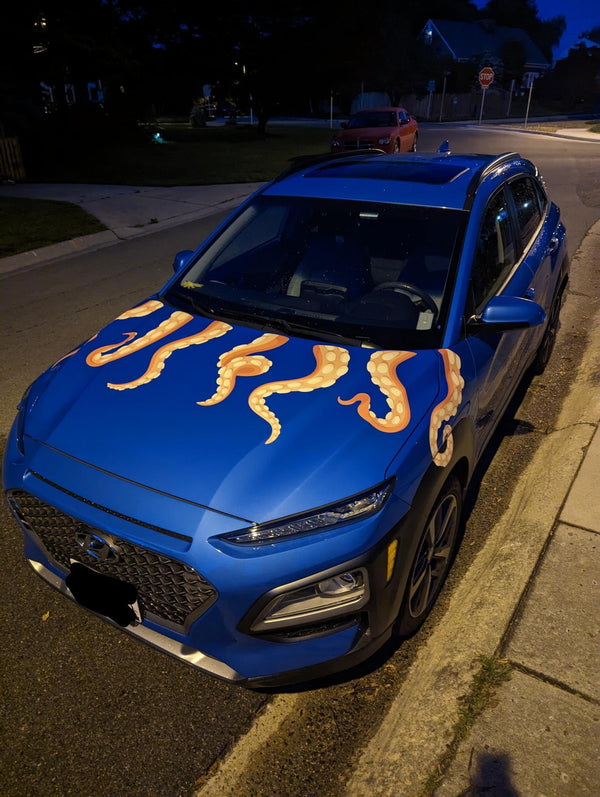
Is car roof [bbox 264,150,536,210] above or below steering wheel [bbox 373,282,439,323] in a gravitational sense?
above

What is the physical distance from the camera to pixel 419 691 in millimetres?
2357

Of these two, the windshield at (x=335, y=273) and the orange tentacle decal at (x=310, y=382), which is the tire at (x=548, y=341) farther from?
the orange tentacle decal at (x=310, y=382)

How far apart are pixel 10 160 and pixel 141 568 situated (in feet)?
56.9

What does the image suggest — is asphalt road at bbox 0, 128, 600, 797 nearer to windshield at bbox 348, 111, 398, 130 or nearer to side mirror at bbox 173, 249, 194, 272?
side mirror at bbox 173, 249, 194, 272

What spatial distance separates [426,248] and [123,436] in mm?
1825

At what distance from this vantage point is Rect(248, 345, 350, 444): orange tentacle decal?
2.31 meters

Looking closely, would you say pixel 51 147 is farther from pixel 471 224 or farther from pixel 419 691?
pixel 419 691

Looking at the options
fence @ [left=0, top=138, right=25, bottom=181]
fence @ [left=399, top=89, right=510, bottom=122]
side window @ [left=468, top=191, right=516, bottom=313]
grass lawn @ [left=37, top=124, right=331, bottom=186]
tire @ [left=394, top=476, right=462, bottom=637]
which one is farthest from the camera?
fence @ [left=399, top=89, right=510, bottom=122]

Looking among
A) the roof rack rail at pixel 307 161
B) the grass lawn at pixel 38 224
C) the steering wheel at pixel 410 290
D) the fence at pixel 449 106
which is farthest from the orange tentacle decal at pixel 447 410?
the fence at pixel 449 106

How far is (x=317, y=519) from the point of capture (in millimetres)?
2002

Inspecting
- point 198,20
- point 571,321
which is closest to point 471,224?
point 571,321

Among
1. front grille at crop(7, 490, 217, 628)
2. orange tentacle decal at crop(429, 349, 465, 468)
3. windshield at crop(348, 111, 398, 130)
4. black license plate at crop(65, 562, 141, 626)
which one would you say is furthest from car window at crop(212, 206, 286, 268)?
windshield at crop(348, 111, 398, 130)

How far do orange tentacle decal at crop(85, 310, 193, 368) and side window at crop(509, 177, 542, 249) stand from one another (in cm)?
234

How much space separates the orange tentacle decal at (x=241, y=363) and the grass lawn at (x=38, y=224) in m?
7.81
